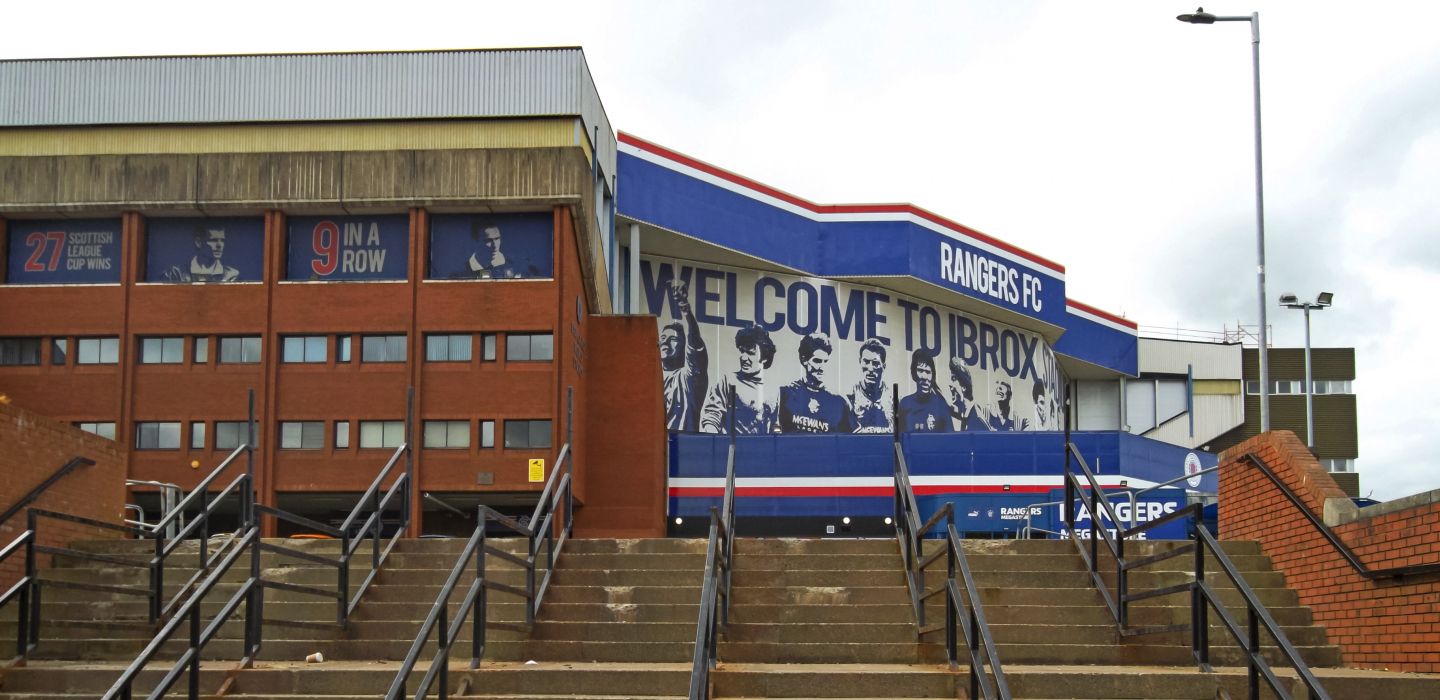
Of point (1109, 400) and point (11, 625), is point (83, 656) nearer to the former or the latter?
point (11, 625)

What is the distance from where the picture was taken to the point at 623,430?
1030 inches

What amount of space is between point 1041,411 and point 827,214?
1549 cm

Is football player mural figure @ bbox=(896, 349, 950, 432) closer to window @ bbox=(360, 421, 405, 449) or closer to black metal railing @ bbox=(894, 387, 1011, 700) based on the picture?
window @ bbox=(360, 421, 405, 449)

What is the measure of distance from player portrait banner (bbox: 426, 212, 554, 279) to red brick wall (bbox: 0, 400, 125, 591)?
1054 centimetres

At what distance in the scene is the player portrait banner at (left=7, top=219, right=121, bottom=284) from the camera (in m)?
23.4

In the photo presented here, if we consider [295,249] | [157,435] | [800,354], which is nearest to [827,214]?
[800,354]

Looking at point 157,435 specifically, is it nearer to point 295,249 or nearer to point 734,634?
point 295,249

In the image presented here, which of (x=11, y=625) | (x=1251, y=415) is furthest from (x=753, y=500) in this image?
(x=1251, y=415)

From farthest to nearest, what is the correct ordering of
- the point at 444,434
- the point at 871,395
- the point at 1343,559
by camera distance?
1. the point at 871,395
2. the point at 444,434
3. the point at 1343,559

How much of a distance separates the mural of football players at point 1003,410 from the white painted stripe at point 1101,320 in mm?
8587

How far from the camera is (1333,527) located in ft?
A: 33.0

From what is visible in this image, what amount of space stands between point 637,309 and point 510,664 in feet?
85.1

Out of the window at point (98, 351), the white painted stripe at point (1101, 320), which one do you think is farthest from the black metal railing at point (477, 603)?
the white painted stripe at point (1101, 320)

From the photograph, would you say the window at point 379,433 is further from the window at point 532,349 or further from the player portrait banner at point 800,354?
the player portrait banner at point 800,354
